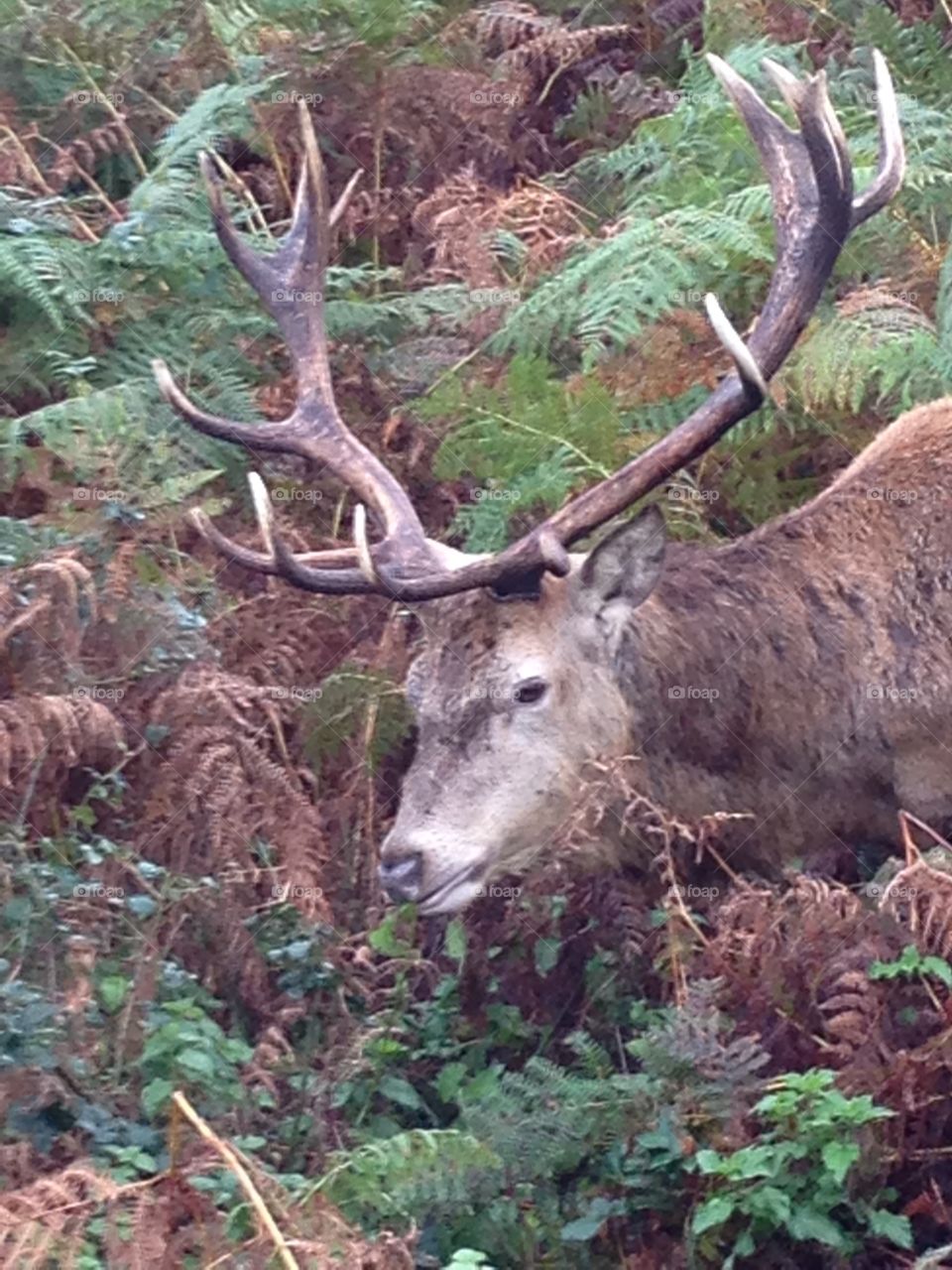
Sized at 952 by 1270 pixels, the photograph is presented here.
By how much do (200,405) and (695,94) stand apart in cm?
237

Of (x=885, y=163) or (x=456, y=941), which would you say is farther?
(x=885, y=163)

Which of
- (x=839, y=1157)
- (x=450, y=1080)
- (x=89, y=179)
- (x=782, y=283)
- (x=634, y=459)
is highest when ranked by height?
(x=782, y=283)

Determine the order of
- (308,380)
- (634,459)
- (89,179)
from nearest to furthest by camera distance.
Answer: (634,459)
(308,380)
(89,179)

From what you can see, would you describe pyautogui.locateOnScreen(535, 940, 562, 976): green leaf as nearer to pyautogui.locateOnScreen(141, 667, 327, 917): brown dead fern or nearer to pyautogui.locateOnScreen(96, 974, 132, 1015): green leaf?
pyautogui.locateOnScreen(141, 667, 327, 917): brown dead fern

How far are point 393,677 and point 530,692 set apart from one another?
889 mm

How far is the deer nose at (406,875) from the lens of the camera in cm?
557

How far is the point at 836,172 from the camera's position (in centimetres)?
585

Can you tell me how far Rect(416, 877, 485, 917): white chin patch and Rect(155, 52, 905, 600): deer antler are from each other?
0.72 m

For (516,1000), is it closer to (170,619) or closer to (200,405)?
(170,619)

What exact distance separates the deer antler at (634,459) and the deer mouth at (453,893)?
27.4 inches

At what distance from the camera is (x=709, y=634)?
6039mm

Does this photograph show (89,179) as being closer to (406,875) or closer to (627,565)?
(627,565)

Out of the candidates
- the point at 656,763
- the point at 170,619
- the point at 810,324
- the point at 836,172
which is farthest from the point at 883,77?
the point at 170,619

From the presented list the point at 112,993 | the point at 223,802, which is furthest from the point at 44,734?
the point at 112,993
